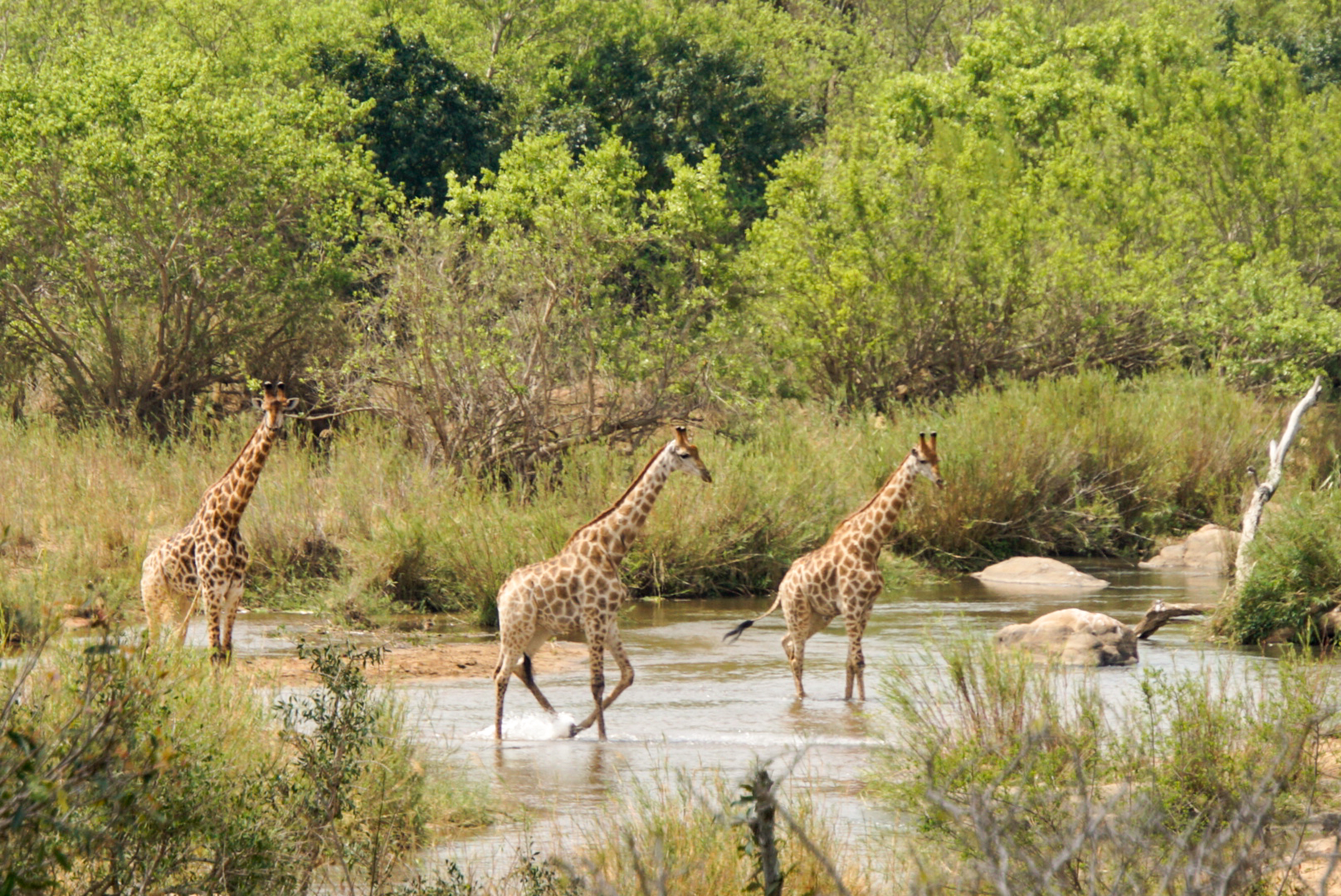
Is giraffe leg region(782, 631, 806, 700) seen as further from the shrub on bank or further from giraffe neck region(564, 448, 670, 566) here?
the shrub on bank

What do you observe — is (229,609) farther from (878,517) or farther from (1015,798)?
(1015,798)

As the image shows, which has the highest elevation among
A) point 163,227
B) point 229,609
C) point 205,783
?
point 163,227

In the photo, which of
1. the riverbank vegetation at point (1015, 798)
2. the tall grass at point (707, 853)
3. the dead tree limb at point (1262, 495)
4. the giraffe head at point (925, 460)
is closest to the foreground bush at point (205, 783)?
the riverbank vegetation at point (1015, 798)

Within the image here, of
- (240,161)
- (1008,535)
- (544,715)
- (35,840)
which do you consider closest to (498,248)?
(240,161)

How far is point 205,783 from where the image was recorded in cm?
647

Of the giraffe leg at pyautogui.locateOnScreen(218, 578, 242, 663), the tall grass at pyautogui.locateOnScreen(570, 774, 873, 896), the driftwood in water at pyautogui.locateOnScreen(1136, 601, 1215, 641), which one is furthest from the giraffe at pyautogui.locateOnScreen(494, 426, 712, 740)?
the driftwood in water at pyautogui.locateOnScreen(1136, 601, 1215, 641)

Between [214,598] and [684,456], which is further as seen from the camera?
[684,456]

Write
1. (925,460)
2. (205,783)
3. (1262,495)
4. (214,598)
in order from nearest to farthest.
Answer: (205,783) < (214,598) < (925,460) < (1262,495)

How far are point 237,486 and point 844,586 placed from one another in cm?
425

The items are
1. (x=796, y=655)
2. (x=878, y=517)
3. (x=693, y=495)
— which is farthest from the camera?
(x=693, y=495)

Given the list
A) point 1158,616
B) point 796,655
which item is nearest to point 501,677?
point 796,655

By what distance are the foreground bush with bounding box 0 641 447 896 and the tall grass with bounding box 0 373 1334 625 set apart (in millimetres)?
5660

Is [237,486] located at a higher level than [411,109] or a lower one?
lower

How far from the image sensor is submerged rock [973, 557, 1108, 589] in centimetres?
1816
